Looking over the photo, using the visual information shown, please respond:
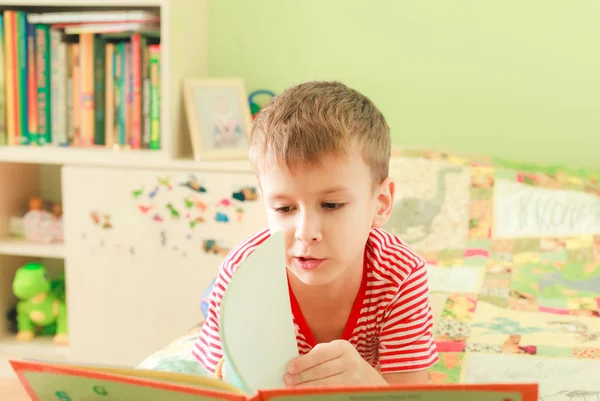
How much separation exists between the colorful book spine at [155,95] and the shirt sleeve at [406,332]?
3.90 ft

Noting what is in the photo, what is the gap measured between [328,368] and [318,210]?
194 millimetres

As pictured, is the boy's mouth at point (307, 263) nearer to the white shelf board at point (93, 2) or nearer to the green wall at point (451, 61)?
the white shelf board at point (93, 2)

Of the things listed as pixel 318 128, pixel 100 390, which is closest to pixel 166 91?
pixel 318 128

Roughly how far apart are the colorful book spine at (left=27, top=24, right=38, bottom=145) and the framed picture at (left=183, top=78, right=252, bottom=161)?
46cm

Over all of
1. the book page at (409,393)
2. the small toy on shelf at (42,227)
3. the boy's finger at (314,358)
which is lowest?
the small toy on shelf at (42,227)

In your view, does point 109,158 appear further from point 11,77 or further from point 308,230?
point 308,230

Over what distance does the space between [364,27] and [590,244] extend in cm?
93

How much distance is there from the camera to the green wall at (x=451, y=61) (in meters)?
2.11

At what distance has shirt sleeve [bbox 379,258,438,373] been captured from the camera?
1052mm

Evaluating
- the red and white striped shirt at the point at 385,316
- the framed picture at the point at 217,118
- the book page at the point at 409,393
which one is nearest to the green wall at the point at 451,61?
the framed picture at the point at 217,118

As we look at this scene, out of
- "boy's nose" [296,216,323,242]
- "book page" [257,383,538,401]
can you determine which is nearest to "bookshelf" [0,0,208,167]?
"boy's nose" [296,216,323,242]

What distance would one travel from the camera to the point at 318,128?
3.06ft

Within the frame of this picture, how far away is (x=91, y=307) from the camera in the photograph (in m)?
2.12

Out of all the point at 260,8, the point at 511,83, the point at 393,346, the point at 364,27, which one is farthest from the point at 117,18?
the point at 393,346
